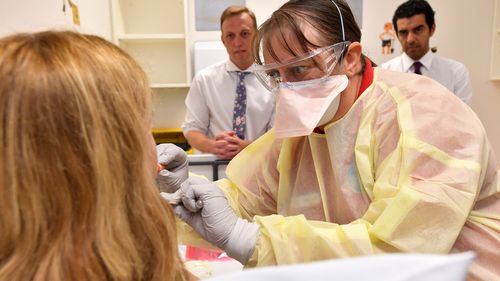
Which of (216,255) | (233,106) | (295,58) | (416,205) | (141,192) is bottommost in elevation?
(216,255)

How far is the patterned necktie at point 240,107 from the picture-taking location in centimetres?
247

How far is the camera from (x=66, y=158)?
0.55 m

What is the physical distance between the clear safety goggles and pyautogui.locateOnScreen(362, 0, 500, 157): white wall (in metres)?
2.66

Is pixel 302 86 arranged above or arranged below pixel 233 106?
above

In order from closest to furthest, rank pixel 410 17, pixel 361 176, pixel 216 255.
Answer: pixel 361 176 → pixel 216 255 → pixel 410 17

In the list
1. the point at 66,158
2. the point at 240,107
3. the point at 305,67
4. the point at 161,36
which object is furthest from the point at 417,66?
the point at 66,158

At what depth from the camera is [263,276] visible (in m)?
Answer: 0.36

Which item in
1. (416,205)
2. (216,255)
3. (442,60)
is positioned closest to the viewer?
(416,205)

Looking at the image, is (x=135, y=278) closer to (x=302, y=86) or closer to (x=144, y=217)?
(x=144, y=217)

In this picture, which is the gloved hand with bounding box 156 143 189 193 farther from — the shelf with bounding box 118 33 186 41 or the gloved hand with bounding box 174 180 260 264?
the shelf with bounding box 118 33 186 41

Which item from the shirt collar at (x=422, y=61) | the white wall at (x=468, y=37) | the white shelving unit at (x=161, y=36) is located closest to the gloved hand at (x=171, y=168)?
the white shelving unit at (x=161, y=36)

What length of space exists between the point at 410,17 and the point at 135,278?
9.24 feet

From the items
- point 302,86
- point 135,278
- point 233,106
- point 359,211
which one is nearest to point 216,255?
point 359,211

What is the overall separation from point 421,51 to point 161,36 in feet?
6.44
